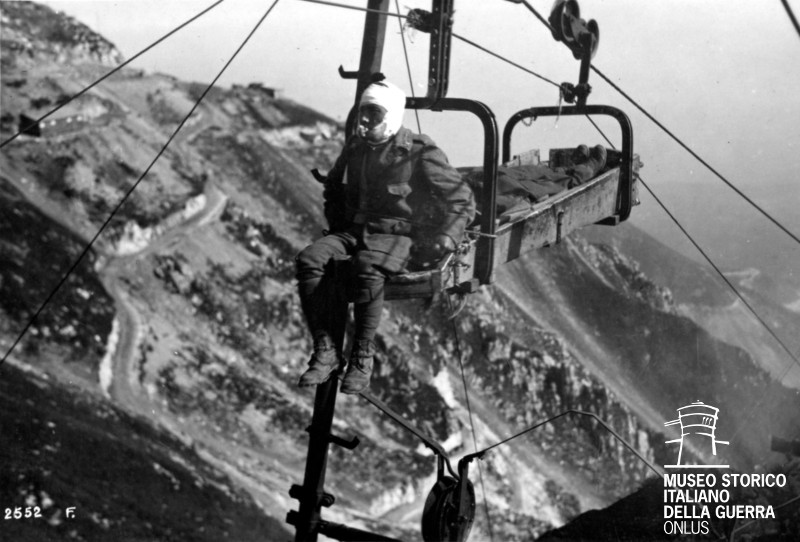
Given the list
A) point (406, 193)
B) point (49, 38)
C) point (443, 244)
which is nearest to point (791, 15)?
point (443, 244)

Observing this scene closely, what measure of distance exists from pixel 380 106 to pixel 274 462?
19.2 metres

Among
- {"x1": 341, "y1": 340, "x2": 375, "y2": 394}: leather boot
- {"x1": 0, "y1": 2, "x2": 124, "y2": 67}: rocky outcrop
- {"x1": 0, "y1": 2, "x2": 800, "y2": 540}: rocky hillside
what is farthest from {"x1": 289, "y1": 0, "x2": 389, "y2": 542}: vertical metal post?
{"x1": 0, "y1": 2, "x2": 124, "y2": 67}: rocky outcrop

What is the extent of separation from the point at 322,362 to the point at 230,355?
22416 mm

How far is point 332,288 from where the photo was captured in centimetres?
592

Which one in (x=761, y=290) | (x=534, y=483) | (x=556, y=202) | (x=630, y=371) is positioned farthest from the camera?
(x=761, y=290)

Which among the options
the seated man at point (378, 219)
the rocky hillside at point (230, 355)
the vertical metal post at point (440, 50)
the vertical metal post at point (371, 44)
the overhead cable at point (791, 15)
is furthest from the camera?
the rocky hillside at point (230, 355)

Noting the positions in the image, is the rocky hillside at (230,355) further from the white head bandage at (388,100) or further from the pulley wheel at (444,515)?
the pulley wheel at (444,515)

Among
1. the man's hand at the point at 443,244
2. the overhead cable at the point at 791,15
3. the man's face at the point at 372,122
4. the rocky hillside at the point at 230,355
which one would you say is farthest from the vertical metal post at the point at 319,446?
the rocky hillside at the point at 230,355

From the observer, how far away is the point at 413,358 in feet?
103

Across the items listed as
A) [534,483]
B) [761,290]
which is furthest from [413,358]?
[761,290]

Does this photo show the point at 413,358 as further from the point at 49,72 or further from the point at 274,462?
the point at 49,72

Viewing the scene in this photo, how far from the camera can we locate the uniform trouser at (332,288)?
227 inches

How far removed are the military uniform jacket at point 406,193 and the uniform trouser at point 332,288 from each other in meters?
0.27

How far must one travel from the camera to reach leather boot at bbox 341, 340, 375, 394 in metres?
5.66
